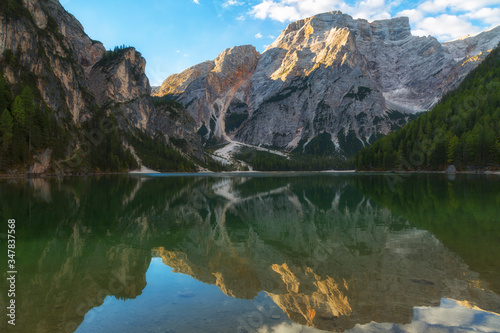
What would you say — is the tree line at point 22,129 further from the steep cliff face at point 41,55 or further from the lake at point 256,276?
the lake at point 256,276

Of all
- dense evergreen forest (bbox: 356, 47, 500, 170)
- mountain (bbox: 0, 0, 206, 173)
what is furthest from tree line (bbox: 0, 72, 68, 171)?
dense evergreen forest (bbox: 356, 47, 500, 170)

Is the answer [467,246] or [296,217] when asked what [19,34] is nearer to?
[296,217]

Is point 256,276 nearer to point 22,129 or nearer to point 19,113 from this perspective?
point 22,129

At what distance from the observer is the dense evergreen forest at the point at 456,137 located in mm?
86750

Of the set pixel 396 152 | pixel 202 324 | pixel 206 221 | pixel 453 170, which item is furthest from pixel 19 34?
pixel 453 170

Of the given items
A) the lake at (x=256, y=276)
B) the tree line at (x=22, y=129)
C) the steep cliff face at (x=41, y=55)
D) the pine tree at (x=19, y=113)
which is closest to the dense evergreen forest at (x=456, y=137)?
the lake at (x=256, y=276)

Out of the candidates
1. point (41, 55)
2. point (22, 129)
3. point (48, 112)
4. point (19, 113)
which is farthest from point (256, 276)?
point (41, 55)

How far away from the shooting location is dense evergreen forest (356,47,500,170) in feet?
285

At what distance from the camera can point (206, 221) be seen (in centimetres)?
1902

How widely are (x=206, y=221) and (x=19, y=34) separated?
113 metres

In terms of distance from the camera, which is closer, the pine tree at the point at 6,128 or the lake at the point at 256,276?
the lake at the point at 256,276

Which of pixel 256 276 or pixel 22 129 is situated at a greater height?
pixel 22 129

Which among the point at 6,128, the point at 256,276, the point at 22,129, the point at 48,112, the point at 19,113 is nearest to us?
the point at 256,276

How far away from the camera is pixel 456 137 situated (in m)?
92.1
